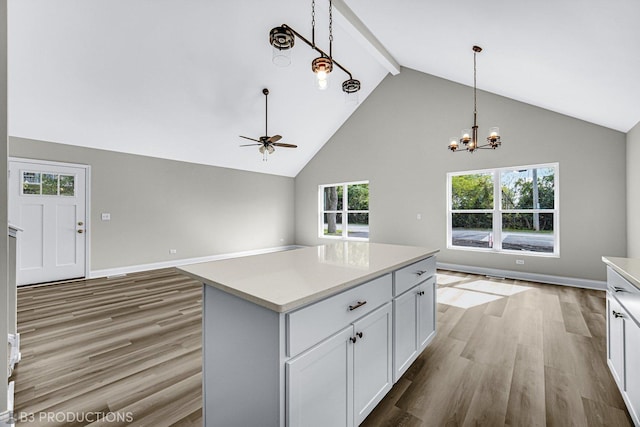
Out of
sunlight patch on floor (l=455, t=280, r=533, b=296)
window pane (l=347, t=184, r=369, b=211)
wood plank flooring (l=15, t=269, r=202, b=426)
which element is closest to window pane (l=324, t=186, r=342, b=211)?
window pane (l=347, t=184, r=369, b=211)

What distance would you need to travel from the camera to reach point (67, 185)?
4.68 m

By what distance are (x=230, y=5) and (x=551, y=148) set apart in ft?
17.4

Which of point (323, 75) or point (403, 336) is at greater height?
point (323, 75)

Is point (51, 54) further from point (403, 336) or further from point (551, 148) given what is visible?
point (551, 148)

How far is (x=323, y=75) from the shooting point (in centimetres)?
234

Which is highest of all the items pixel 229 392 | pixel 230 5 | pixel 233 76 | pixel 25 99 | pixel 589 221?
pixel 230 5

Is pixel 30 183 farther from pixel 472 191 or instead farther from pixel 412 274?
pixel 472 191

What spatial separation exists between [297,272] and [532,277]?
4989 millimetres

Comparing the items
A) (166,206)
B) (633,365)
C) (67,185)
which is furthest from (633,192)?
(67,185)

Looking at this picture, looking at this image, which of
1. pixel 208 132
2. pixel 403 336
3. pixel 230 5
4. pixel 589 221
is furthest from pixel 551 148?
pixel 208 132

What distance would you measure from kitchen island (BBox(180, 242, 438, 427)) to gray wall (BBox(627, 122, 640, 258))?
396 centimetres

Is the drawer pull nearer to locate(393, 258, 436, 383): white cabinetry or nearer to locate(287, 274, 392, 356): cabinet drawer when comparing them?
locate(287, 274, 392, 356): cabinet drawer

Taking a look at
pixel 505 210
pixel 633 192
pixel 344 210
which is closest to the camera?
pixel 633 192

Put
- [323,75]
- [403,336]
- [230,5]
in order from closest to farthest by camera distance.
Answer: [403,336]
[323,75]
[230,5]
